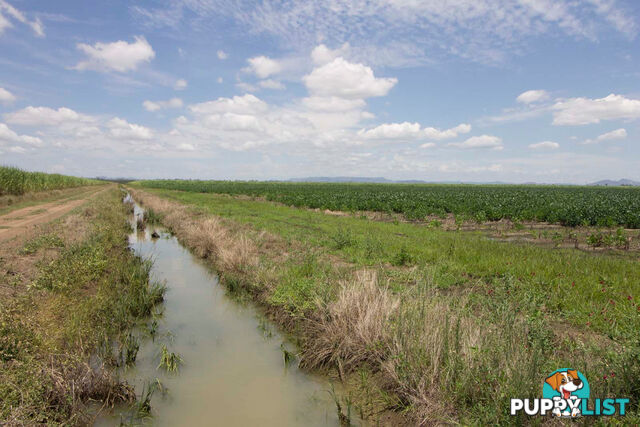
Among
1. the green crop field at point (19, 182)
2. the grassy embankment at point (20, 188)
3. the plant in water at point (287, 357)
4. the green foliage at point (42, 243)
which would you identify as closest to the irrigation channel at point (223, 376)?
the plant in water at point (287, 357)

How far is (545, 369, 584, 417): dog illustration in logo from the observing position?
147 inches

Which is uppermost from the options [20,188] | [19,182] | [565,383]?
[19,182]

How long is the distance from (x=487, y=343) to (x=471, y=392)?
70 cm

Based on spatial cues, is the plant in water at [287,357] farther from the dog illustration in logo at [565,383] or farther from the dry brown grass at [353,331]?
the dog illustration in logo at [565,383]

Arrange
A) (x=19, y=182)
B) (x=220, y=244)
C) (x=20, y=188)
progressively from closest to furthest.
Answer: (x=220, y=244)
(x=19, y=182)
(x=20, y=188)

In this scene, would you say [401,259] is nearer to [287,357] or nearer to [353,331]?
[353,331]

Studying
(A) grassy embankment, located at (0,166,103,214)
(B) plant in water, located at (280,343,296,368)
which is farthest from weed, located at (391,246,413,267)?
(A) grassy embankment, located at (0,166,103,214)

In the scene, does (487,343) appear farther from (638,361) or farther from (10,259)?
(10,259)

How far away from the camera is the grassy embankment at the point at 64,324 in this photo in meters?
4.14

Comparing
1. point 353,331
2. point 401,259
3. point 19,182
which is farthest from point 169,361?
point 19,182

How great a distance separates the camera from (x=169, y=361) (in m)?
6.06

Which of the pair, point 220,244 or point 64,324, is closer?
point 64,324

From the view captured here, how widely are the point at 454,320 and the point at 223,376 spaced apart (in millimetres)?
4039

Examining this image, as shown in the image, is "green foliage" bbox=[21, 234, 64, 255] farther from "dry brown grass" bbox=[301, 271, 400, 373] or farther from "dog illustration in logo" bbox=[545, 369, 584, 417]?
"dog illustration in logo" bbox=[545, 369, 584, 417]
